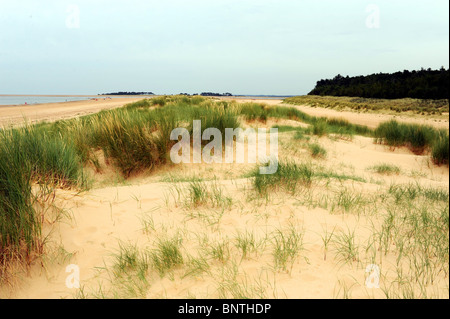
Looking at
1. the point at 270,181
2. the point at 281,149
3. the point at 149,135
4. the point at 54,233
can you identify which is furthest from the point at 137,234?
the point at 281,149

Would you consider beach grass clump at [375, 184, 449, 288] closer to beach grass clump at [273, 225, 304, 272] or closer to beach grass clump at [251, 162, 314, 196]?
beach grass clump at [273, 225, 304, 272]

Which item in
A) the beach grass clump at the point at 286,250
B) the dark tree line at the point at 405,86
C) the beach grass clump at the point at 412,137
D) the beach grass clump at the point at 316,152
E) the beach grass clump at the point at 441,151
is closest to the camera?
the beach grass clump at the point at 286,250

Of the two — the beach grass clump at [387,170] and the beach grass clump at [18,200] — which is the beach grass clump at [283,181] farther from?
the beach grass clump at [387,170]

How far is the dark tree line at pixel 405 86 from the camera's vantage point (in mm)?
20084

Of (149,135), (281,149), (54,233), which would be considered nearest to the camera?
(54,233)

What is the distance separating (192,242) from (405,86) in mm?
38778

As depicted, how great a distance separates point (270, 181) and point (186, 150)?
294 centimetres

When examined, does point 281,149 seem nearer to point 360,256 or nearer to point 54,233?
point 360,256

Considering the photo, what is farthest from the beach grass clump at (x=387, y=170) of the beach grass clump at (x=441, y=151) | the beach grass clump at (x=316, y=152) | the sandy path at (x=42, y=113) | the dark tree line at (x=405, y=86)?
the sandy path at (x=42, y=113)

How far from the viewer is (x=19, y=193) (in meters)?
2.29

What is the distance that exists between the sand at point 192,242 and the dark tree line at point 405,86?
14.0m
